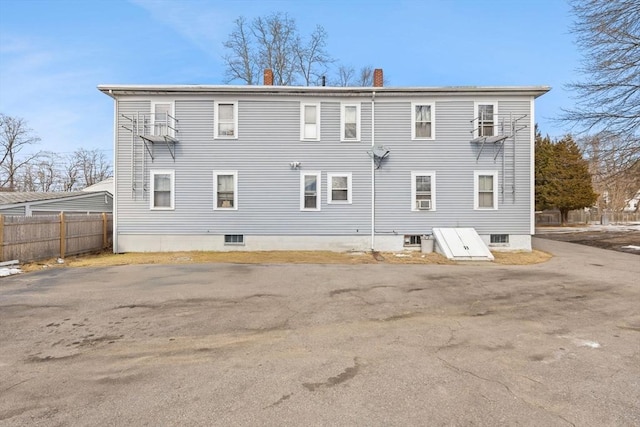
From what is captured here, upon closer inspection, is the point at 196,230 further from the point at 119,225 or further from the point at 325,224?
the point at 325,224

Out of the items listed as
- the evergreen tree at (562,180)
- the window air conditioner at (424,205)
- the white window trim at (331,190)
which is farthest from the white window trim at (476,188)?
the evergreen tree at (562,180)

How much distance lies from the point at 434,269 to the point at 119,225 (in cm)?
1227

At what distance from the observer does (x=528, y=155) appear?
14.2m

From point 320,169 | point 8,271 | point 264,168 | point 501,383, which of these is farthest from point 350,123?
point 501,383

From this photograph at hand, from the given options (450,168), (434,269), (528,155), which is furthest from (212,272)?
(528,155)

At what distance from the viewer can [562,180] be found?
3356 centimetres

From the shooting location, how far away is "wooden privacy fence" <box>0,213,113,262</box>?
10.4m

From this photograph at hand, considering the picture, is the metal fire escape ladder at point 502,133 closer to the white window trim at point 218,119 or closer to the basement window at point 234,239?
the white window trim at point 218,119

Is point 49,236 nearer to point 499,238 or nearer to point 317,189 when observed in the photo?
point 317,189

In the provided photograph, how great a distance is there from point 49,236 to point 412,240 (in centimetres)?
1333

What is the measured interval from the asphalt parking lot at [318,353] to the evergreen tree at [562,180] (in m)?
30.1

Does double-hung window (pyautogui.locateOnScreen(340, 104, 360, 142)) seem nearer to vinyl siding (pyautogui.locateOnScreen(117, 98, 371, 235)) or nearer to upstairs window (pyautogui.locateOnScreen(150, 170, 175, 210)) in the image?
vinyl siding (pyautogui.locateOnScreen(117, 98, 371, 235))

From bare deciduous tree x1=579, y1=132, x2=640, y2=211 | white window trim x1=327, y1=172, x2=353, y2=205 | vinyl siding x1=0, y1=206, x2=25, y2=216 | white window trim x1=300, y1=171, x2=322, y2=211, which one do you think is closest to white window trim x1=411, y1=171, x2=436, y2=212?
Result: white window trim x1=327, y1=172, x2=353, y2=205

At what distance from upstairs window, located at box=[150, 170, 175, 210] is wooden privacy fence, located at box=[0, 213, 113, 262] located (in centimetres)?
271
